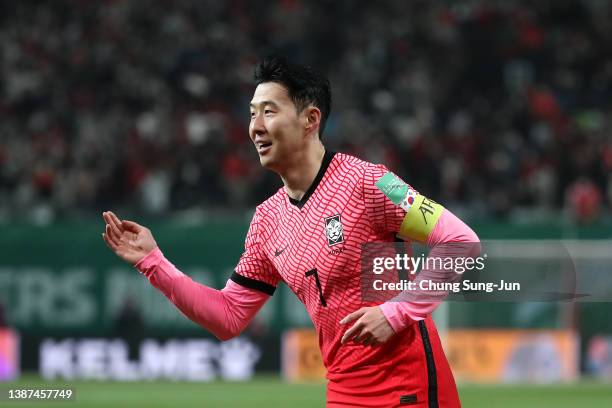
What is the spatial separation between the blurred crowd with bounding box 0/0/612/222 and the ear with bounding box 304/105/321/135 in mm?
11769

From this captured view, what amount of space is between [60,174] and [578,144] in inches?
292

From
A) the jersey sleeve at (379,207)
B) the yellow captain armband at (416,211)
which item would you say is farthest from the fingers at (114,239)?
the yellow captain armband at (416,211)

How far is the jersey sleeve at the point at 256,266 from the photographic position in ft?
16.2

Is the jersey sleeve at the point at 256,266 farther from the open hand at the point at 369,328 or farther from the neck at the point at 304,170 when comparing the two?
the open hand at the point at 369,328

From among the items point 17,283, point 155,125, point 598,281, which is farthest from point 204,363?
point 598,281

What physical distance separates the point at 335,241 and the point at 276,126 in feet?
1.62

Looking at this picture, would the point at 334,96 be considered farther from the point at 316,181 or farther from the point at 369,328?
the point at 369,328

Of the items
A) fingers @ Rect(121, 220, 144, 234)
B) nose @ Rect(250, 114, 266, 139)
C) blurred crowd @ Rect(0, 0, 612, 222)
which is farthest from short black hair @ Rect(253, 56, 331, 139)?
blurred crowd @ Rect(0, 0, 612, 222)

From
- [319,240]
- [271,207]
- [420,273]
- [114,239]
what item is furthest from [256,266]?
[420,273]

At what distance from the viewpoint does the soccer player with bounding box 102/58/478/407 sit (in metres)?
4.41

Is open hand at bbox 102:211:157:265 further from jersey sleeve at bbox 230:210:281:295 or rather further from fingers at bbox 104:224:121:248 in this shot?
jersey sleeve at bbox 230:210:281:295

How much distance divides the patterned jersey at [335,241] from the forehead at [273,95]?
0.94 feet

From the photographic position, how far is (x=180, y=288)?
4.83m

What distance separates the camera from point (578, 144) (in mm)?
17984
